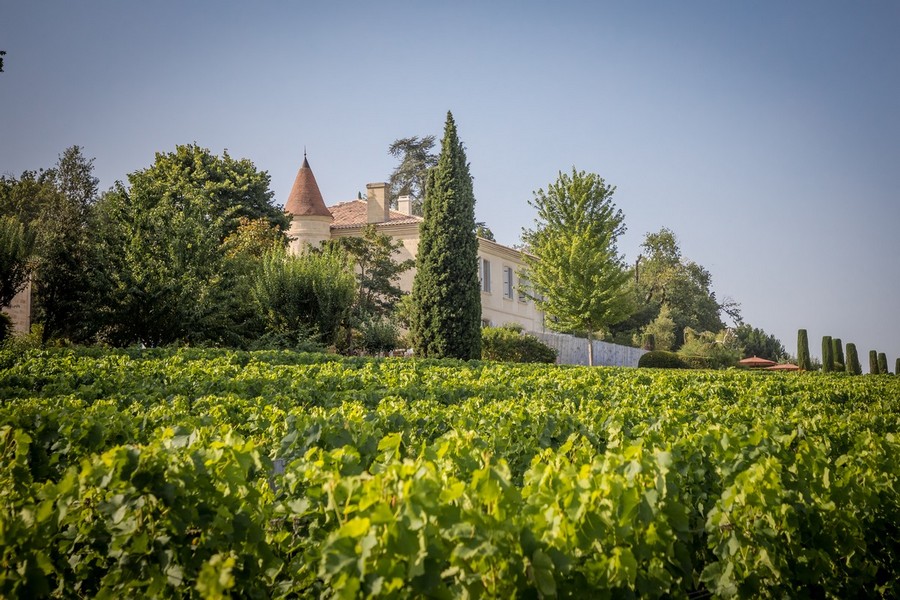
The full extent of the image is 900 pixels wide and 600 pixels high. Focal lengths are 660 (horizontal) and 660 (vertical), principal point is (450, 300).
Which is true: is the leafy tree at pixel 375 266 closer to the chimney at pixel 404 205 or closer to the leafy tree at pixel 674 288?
the chimney at pixel 404 205

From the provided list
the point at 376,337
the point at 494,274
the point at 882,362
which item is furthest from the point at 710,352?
the point at 376,337

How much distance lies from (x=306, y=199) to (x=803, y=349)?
33.8 metres

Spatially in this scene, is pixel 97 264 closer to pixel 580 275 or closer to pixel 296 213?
pixel 296 213

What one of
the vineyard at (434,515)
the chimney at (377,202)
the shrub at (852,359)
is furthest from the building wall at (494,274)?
the vineyard at (434,515)

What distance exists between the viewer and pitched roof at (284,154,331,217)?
38906mm

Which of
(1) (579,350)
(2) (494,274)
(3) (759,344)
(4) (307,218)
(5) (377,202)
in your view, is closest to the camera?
(4) (307,218)

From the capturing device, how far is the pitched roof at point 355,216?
131 feet

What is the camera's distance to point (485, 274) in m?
41.2

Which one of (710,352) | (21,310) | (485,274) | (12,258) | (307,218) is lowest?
(710,352)

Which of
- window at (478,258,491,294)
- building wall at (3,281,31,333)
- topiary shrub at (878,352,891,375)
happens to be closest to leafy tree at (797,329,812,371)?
topiary shrub at (878,352,891,375)

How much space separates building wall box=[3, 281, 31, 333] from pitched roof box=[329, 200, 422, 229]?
57.1 ft

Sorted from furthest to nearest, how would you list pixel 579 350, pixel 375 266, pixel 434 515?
pixel 579 350
pixel 375 266
pixel 434 515

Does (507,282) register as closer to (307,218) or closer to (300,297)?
(307,218)

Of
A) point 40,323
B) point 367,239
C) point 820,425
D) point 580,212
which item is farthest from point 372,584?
point 580,212
